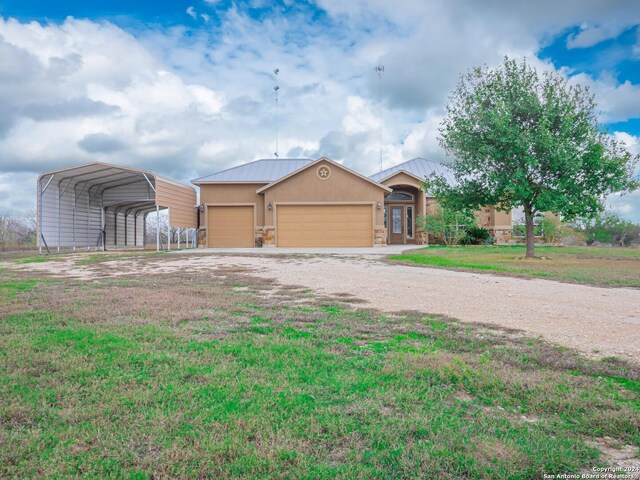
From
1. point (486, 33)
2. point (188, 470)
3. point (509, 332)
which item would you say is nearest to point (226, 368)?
point (188, 470)

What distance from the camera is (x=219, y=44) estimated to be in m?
14.2

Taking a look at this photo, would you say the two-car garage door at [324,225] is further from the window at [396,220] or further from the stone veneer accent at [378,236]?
the window at [396,220]

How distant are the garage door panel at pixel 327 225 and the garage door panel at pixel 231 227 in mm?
2310

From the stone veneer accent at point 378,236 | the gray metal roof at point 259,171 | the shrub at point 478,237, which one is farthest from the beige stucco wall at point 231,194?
the shrub at point 478,237

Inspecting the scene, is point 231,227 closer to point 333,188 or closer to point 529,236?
point 333,188

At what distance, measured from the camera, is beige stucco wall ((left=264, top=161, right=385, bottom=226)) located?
20688 millimetres

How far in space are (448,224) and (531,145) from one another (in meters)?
9.56

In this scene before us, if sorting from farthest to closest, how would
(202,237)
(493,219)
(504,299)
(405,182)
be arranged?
(493,219), (405,182), (202,237), (504,299)

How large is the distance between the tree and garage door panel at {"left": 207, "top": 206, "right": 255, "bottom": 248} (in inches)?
394

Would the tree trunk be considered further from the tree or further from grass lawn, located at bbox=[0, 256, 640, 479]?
grass lawn, located at bbox=[0, 256, 640, 479]

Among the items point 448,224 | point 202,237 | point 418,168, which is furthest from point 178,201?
point 418,168

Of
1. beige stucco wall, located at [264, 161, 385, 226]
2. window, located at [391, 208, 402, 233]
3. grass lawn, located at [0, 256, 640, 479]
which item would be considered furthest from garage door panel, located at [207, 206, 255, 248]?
grass lawn, located at [0, 256, 640, 479]

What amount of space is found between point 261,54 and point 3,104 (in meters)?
10.6

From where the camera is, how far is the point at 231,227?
74.0 ft
